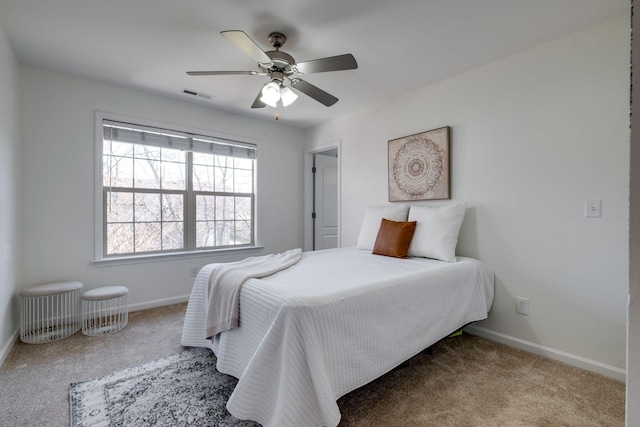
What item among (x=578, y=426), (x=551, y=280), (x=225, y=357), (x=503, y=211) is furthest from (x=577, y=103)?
(x=225, y=357)

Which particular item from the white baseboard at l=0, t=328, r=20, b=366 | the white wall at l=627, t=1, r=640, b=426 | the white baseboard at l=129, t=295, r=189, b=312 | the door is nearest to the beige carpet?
the white baseboard at l=0, t=328, r=20, b=366

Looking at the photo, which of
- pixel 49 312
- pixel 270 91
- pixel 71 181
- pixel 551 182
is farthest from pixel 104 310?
pixel 551 182

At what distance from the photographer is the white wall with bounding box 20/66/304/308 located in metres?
2.68

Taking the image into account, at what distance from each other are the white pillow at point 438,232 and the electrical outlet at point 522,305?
61 cm

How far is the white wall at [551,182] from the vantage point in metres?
1.99

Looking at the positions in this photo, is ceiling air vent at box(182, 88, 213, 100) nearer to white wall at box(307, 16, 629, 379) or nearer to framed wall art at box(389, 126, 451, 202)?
framed wall art at box(389, 126, 451, 202)

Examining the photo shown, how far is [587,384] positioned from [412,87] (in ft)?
9.10

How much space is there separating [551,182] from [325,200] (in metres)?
3.07

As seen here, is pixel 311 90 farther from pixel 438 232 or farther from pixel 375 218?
pixel 438 232

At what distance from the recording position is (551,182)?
2248 millimetres

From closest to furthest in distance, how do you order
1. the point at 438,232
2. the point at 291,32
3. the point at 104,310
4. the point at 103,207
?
the point at 291,32 → the point at 438,232 → the point at 104,310 → the point at 103,207

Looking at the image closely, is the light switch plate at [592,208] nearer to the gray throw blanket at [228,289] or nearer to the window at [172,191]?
the gray throw blanket at [228,289]

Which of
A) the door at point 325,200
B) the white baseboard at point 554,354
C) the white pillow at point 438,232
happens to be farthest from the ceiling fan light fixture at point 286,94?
the white baseboard at point 554,354

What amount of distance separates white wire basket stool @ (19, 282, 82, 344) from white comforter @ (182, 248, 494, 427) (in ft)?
4.06
